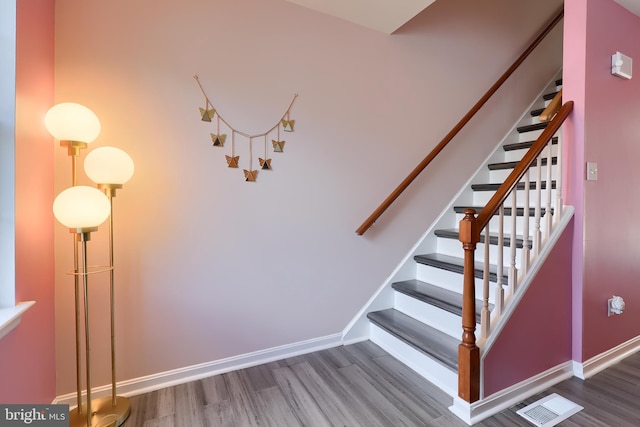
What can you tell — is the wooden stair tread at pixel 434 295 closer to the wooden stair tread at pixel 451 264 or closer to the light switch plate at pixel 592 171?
the wooden stair tread at pixel 451 264

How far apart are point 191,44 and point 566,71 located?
2371 millimetres

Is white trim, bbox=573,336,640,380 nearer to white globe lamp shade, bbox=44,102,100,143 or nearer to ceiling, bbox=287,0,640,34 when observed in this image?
ceiling, bbox=287,0,640,34

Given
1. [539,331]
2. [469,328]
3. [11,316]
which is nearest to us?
[11,316]

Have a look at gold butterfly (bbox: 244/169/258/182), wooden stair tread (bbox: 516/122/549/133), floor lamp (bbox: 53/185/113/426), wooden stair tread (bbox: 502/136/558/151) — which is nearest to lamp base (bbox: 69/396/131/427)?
floor lamp (bbox: 53/185/113/426)

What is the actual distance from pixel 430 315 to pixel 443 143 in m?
1.40

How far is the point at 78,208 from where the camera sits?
1358 millimetres

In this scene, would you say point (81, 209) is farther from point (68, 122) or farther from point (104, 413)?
point (104, 413)

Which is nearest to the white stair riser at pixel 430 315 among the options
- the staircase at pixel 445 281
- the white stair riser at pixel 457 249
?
the staircase at pixel 445 281

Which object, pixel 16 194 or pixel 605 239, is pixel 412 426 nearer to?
pixel 605 239

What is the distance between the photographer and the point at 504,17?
3145mm

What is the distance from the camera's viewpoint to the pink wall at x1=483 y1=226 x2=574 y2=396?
67.6 inches

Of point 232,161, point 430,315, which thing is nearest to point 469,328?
point 430,315

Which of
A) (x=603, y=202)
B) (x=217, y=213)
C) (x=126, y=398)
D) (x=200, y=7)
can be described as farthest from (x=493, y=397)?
(x=200, y=7)

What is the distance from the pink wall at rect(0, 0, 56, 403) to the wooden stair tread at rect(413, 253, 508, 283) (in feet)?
7.82
